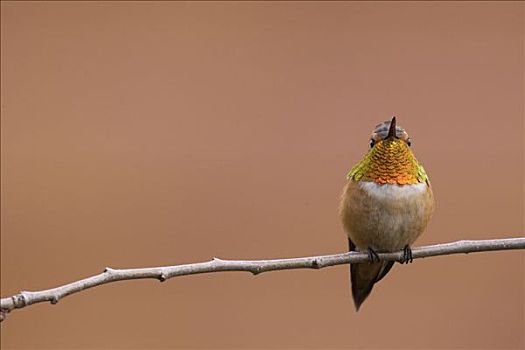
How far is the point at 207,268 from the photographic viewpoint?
4.32 feet

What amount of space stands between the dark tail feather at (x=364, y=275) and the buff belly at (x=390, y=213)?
0.24 metres

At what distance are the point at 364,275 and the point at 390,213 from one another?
0.38 meters

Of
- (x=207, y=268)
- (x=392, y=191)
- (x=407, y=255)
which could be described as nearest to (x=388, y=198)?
(x=392, y=191)

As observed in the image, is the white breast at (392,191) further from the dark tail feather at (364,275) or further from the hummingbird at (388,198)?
the dark tail feather at (364,275)

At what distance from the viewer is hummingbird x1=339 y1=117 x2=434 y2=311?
6.57 feet

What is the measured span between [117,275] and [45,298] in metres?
0.14

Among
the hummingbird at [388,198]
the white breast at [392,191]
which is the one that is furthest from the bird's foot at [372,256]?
the white breast at [392,191]

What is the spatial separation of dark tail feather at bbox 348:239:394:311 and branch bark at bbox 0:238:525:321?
0.42 meters

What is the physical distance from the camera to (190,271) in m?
1.30

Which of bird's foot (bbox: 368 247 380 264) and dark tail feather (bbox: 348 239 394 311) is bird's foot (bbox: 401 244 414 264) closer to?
bird's foot (bbox: 368 247 380 264)


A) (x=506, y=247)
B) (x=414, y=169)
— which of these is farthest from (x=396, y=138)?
(x=506, y=247)

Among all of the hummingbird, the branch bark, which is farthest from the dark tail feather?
the branch bark

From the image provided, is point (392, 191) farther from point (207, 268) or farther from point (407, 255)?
point (207, 268)

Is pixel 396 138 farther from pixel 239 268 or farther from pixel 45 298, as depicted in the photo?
pixel 45 298
